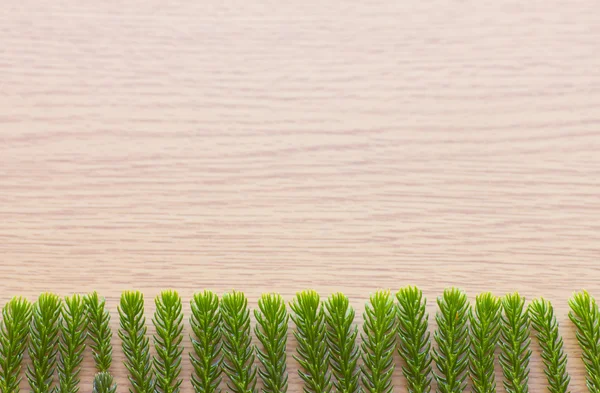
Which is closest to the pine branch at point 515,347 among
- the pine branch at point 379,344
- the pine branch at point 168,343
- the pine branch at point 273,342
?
the pine branch at point 379,344

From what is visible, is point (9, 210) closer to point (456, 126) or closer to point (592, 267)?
point (456, 126)

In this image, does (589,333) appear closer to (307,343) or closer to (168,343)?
Answer: (307,343)

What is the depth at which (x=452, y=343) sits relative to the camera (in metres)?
0.51

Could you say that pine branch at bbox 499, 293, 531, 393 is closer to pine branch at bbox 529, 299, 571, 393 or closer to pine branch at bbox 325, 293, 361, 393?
pine branch at bbox 529, 299, 571, 393

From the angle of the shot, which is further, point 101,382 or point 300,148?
point 300,148

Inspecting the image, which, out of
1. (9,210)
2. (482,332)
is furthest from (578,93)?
(9,210)

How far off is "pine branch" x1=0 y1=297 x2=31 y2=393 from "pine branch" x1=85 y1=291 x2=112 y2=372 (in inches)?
2.5

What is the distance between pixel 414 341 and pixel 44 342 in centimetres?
37

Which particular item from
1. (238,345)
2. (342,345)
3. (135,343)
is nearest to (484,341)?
(342,345)

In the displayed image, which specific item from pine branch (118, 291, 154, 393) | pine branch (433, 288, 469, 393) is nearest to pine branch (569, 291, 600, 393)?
pine branch (433, 288, 469, 393)

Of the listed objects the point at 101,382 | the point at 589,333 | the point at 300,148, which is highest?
the point at 300,148

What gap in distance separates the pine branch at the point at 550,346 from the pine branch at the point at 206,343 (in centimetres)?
32

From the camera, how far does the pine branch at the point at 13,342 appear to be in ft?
1.68

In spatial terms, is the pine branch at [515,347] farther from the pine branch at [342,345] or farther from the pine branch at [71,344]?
the pine branch at [71,344]
